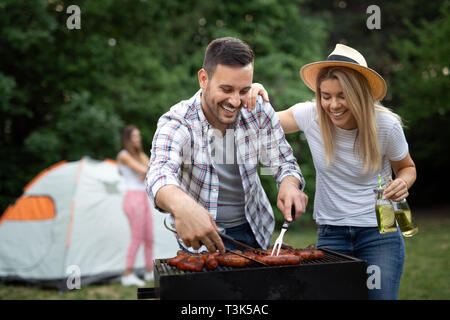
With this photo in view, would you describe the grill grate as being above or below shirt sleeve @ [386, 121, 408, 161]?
below

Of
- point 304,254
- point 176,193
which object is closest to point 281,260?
point 304,254

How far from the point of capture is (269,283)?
1.99 meters

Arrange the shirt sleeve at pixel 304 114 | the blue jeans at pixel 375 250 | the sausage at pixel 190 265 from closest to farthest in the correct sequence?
the sausage at pixel 190 265
the blue jeans at pixel 375 250
the shirt sleeve at pixel 304 114

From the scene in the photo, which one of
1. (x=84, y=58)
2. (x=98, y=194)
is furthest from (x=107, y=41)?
(x=98, y=194)

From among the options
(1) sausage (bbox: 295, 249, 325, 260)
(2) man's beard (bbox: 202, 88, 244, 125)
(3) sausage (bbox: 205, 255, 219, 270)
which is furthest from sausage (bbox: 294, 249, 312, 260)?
(2) man's beard (bbox: 202, 88, 244, 125)

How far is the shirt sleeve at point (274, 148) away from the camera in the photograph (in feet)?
9.00

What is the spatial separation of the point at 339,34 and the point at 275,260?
18.6 meters

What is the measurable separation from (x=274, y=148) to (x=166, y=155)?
0.79 m

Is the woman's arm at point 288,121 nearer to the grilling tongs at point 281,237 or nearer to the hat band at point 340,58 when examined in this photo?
the hat band at point 340,58

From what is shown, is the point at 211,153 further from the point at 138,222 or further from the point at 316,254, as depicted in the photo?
the point at 138,222

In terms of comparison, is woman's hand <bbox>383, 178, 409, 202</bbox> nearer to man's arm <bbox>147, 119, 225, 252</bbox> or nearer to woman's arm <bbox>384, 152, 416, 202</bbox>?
woman's arm <bbox>384, 152, 416, 202</bbox>

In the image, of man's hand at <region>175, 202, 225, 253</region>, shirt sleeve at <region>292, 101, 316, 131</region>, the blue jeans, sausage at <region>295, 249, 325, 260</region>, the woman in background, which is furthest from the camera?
the woman in background

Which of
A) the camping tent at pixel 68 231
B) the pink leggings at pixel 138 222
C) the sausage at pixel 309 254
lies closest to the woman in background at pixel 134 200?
the pink leggings at pixel 138 222

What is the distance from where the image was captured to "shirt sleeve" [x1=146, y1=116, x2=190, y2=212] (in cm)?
212
